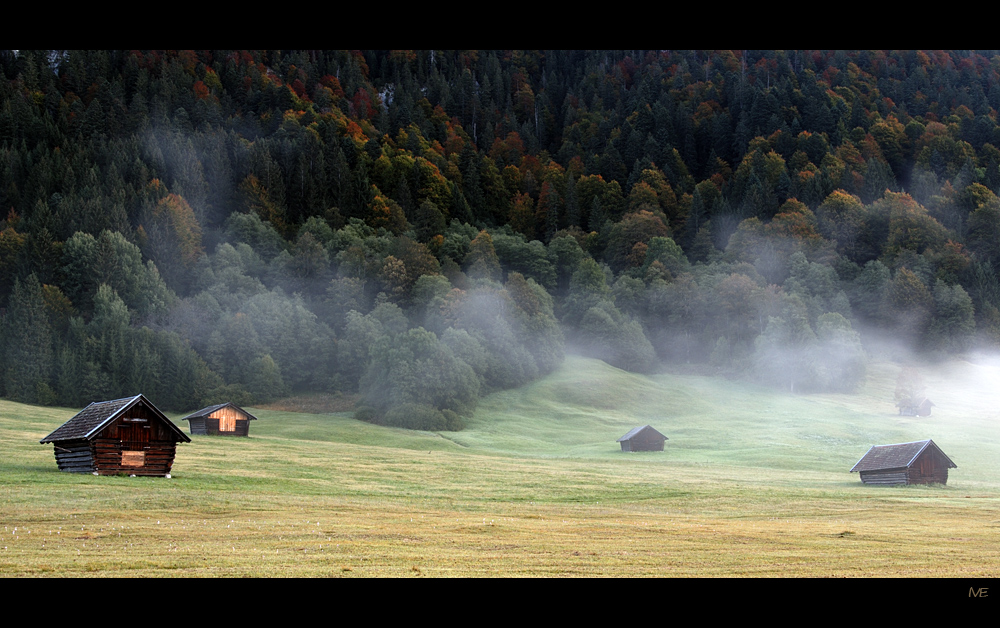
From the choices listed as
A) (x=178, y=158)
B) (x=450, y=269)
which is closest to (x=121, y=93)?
(x=178, y=158)

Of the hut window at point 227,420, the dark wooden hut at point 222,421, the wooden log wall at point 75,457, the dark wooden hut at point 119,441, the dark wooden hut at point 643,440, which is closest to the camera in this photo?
the dark wooden hut at point 119,441

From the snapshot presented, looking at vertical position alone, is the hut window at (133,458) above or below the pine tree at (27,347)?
below

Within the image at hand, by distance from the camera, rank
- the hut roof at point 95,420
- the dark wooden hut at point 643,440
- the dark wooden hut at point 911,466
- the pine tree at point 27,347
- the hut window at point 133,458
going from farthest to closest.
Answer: the pine tree at point 27,347 → the dark wooden hut at point 643,440 → the dark wooden hut at point 911,466 → the hut window at point 133,458 → the hut roof at point 95,420

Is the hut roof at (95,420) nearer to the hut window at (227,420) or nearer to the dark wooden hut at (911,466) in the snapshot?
the hut window at (227,420)

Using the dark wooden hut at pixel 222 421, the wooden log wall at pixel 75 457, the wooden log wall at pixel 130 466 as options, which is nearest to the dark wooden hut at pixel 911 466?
the wooden log wall at pixel 130 466

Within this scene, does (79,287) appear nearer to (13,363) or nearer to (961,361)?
(13,363)

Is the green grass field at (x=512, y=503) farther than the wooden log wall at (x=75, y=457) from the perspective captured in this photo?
No

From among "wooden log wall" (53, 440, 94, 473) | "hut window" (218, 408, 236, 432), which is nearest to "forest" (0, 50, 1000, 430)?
"hut window" (218, 408, 236, 432)

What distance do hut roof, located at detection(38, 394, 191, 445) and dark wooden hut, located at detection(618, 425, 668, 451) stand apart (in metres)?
45.8

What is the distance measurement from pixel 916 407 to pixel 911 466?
54754 mm

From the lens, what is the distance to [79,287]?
132250mm

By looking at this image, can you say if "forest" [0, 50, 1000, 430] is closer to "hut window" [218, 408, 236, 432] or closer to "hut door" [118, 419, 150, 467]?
"hut window" [218, 408, 236, 432]

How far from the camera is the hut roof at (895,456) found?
2448 inches

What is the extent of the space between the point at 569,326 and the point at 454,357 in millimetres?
48521
